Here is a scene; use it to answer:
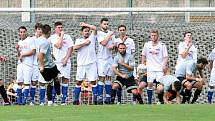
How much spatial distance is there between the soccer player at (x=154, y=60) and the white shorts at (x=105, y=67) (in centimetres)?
97

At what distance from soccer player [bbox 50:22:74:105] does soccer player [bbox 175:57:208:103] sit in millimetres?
2721

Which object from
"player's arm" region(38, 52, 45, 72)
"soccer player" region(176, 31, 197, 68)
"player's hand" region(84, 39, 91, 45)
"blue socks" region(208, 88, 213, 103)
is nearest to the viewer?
"player's arm" region(38, 52, 45, 72)

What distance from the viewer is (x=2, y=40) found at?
20.3 meters

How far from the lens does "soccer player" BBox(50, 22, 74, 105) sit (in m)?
17.5

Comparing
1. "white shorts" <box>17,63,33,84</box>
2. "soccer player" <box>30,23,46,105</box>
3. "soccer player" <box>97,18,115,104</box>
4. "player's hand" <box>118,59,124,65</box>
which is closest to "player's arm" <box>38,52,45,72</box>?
"soccer player" <box>30,23,46,105</box>

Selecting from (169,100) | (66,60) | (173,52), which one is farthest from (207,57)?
(66,60)

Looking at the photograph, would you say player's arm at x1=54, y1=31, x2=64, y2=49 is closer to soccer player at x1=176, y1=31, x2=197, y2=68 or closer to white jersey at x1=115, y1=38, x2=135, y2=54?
white jersey at x1=115, y1=38, x2=135, y2=54

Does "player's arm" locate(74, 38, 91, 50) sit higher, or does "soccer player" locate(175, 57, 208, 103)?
"player's arm" locate(74, 38, 91, 50)

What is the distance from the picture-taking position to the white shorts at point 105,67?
1777 centimetres

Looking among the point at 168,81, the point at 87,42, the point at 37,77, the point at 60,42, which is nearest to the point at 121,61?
the point at 87,42

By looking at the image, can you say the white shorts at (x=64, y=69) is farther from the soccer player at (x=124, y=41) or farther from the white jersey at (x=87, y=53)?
the soccer player at (x=124, y=41)

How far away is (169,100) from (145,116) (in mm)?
5355

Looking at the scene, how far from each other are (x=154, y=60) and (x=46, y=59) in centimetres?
323

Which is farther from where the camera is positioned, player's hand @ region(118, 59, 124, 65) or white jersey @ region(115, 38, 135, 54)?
white jersey @ region(115, 38, 135, 54)
